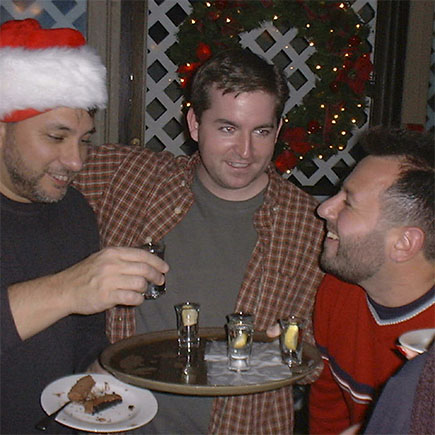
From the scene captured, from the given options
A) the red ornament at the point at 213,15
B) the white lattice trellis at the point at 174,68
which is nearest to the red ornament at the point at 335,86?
the white lattice trellis at the point at 174,68

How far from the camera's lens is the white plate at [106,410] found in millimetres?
1328

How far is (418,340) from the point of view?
1119 mm

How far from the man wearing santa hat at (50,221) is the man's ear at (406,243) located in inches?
27.0

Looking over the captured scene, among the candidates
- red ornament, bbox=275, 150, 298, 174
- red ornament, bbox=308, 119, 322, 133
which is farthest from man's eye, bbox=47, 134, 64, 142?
red ornament, bbox=308, 119, 322, 133

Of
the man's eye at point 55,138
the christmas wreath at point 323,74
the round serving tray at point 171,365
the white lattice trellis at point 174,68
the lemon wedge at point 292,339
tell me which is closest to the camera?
the round serving tray at point 171,365

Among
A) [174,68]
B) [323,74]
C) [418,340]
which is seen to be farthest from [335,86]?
[418,340]

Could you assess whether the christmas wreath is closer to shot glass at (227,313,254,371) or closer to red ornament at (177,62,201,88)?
red ornament at (177,62,201,88)

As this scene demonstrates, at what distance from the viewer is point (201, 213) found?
184cm

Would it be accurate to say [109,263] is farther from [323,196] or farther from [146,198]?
[323,196]

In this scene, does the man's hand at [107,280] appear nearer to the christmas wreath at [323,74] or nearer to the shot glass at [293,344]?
the shot glass at [293,344]

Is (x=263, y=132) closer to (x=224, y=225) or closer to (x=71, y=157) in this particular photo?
(x=224, y=225)

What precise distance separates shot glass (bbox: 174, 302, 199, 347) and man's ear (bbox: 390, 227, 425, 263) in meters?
0.55

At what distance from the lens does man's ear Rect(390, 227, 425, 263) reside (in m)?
1.59

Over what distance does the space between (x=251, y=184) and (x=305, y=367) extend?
630 mm
